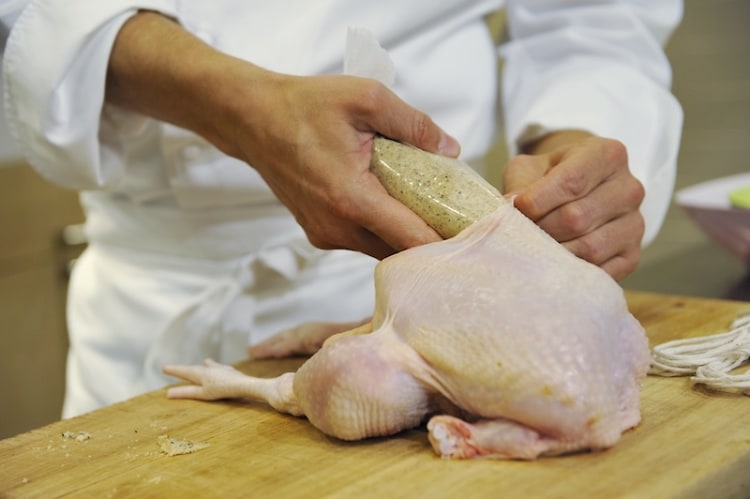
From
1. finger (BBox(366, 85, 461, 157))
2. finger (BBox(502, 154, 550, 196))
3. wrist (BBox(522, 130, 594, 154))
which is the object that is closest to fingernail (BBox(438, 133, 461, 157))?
finger (BBox(366, 85, 461, 157))

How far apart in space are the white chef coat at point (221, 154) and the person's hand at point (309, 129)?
0.15 metres

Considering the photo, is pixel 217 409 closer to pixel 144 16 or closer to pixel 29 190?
pixel 144 16

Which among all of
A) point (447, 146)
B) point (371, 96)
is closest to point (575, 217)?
point (447, 146)

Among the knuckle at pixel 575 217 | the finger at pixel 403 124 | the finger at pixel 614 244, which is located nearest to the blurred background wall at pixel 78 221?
the finger at pixel 614 244

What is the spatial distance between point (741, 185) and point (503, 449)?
49.8 inches

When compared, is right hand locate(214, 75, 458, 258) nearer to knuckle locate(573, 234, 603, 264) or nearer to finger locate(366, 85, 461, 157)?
finger locate(366, 85, 461, 157)

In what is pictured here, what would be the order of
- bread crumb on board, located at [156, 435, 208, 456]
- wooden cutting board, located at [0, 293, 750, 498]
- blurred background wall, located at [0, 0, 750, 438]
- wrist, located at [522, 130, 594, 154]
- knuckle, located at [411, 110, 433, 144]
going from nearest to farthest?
wooden cutting board, located at [0, 293, 750, 498] < bread crumb on board, located at [156, 435, 208, 456] < knuckle, located at [411, 110, 433, 144] < wrist, located at [522, 130, 594, 154] < blurred background wall, located at [0, 0, 750, 438]

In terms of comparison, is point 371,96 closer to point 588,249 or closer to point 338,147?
point 338,147

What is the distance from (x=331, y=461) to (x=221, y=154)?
24.5 inches

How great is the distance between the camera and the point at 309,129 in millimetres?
1100

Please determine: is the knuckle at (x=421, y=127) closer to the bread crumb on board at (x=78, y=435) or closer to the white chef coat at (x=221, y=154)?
the white chef coat at (x=221, y=154)

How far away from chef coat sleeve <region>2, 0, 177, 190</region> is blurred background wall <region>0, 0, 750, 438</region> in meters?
1.14

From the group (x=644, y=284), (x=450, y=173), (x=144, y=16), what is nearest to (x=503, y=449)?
(x=450, y=173)

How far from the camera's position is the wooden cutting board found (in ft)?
2.85
